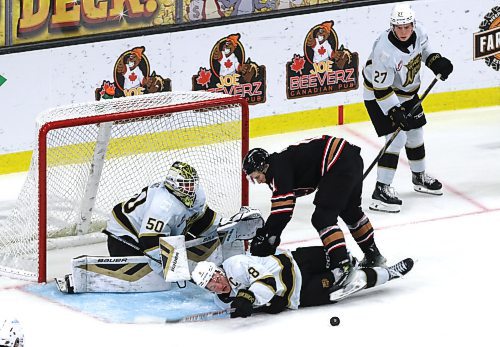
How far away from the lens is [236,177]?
8500 millimetres

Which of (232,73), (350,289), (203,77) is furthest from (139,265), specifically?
(232,73)

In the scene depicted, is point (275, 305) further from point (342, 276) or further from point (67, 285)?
point (67, 285)

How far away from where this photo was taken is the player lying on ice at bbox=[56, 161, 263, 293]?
7.57 metres

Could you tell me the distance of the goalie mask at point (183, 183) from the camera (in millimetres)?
7559

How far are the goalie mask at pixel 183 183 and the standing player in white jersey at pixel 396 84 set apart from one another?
1.69m

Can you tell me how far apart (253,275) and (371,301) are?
686mm

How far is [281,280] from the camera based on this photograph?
Result: 7344 mm

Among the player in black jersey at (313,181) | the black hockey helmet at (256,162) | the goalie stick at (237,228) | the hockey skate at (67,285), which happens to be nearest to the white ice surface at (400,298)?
the hockey skate at (67,285)

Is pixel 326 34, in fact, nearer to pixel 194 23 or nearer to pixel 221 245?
pixel 194 23

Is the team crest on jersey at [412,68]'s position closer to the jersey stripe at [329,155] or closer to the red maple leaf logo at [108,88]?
the jersey stripe at [329,155]

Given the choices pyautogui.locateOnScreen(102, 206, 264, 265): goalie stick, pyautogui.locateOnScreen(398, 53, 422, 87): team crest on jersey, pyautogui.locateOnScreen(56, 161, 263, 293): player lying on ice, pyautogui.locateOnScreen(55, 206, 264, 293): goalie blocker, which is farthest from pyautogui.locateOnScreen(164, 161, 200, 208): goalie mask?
pyautogui.locateOnScreen(398, 53, 422, 87): team crest on jersey

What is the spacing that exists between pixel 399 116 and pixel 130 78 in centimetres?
182

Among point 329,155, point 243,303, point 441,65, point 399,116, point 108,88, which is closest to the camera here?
point 243,303

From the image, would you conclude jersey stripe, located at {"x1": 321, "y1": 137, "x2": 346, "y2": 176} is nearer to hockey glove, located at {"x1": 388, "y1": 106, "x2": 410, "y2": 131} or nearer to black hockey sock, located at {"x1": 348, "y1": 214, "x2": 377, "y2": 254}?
black hockey sock, located at {"x1": 348, "y1": 214, "x2": 377, "y2": 254}
